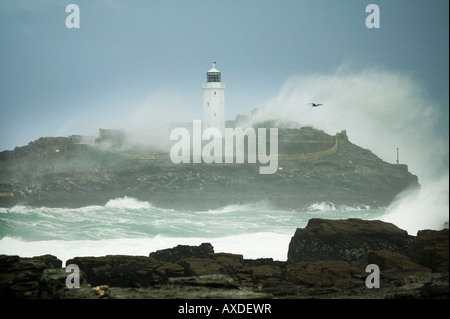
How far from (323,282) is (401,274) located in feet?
3.33

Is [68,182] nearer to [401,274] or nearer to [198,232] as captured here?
[198,232]

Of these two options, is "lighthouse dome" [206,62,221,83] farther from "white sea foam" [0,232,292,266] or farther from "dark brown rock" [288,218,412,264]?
"dark brown rock" [288,218,412,264]

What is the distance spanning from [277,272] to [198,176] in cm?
4698

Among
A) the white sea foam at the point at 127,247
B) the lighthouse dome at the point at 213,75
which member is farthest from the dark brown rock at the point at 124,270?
the lighthouse dome at the point at 213,75

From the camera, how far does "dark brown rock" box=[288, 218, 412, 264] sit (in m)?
13.4

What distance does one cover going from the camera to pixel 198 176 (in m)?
58.6

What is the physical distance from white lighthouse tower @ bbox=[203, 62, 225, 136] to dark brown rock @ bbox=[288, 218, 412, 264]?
37.5 meters

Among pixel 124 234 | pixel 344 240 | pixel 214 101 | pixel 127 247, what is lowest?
pixel 344 240

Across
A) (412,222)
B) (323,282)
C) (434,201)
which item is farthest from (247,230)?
(323,282)
